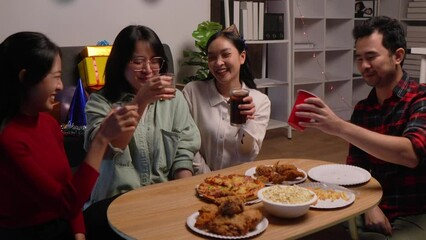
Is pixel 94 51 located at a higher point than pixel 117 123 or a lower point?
higher

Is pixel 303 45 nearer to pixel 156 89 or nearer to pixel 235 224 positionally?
pixel 156 89

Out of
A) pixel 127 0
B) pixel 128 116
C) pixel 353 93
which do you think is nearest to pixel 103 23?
pixel 127 0

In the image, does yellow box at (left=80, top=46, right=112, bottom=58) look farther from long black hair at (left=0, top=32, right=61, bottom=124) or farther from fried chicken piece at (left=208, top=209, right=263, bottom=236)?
fried chicken piece at (left=208, top=209, right=263, bottom=236)

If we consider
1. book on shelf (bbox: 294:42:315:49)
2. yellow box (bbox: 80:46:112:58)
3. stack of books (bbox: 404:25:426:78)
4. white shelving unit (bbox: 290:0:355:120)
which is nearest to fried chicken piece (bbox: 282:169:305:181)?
yellow box (bbox: 80:46:112:58)

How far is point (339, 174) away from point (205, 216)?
0.68 m

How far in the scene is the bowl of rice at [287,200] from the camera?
4.21ft

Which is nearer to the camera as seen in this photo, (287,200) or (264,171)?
(287,200)

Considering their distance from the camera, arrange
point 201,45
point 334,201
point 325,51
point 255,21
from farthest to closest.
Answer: point 325,51
point 255,21
point 201,45
point 334,201

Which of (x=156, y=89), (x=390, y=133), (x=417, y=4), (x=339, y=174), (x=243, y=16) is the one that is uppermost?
(x=417, y=4)

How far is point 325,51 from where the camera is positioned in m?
5.29

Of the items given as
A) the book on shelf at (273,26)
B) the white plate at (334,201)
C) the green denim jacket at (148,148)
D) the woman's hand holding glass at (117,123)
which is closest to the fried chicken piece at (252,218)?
the white plate at (334,201)

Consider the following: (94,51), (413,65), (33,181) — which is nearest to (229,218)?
(33,181)

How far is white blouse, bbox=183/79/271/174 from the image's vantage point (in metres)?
2.10

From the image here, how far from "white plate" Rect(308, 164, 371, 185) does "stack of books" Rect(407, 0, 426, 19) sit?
14.9 feet
